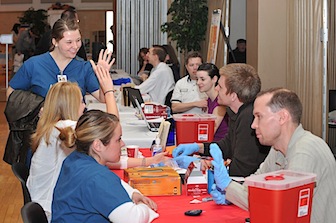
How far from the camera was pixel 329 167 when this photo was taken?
2838 millimetres

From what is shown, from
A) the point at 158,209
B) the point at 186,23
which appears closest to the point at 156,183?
the point at 158,209

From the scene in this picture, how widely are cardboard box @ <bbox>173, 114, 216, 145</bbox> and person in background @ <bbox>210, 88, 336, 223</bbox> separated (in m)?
1.77

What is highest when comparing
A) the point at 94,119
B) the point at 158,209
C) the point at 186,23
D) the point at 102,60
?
the point at 186,23

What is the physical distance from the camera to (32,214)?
9.27ft

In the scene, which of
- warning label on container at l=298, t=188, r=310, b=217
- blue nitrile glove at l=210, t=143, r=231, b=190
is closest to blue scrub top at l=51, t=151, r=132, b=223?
blue nitrile glove at l=210, t=143, r=231, b=190

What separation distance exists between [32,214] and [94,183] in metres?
0.32

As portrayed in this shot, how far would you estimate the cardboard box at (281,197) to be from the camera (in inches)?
90.8

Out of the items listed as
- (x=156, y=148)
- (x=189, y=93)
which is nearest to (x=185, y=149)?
(x=156, y=148)

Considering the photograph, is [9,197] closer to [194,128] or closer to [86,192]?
[194,128]

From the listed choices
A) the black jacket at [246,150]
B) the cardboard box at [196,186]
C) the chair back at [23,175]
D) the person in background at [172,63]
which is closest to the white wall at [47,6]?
the person in background at [172,63]

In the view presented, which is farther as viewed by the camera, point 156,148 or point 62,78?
point 62,78

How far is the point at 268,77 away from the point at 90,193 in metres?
5.80

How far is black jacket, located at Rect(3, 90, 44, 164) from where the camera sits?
16.0 feet

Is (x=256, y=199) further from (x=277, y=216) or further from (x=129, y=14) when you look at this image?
(x=129, y=14)
